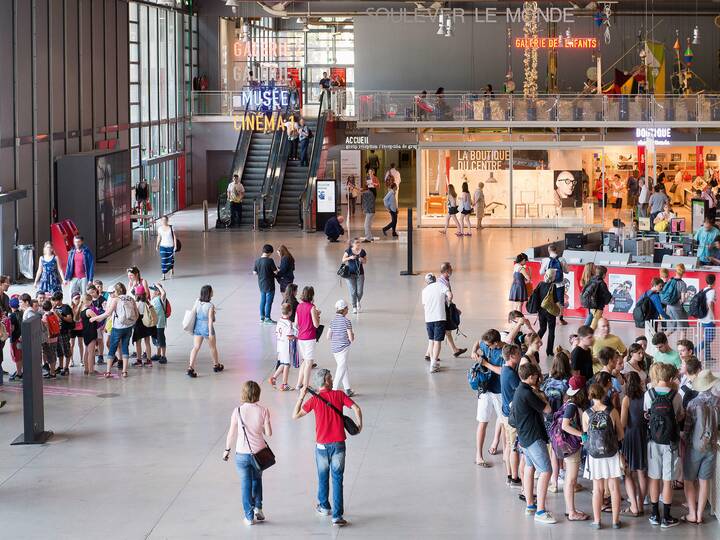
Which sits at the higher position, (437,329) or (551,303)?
(551,303)

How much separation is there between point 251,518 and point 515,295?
971cm

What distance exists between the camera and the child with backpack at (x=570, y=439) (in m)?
11.6

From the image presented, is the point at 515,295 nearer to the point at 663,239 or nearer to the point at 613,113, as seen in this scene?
the point at 663,239

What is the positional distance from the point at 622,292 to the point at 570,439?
1097 centimetres

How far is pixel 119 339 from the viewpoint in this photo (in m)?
17.9

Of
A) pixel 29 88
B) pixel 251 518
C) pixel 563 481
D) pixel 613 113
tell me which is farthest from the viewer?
pixel 613 113

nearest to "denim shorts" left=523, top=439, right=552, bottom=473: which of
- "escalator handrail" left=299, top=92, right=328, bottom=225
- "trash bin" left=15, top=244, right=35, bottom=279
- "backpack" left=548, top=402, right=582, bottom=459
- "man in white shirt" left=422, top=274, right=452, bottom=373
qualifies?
"backpack" left=548, top=402, right=582, bottom=459

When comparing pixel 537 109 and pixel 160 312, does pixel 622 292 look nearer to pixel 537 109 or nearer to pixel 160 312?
pixel 160 312

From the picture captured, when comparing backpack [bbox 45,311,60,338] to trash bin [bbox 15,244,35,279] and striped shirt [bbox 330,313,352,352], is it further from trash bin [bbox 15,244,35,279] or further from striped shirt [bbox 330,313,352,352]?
trash bin [bbox 15,244,35,279]

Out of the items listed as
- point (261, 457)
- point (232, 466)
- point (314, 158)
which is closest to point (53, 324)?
point (232, 466)

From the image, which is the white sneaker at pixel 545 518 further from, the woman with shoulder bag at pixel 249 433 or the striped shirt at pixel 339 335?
Result: the striped shirt at pixel 339 335

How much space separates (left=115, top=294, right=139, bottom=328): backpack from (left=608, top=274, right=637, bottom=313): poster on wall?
863 cm

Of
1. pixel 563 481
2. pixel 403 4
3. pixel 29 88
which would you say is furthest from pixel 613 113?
pixel 563 481

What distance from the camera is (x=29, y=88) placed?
2797cm
